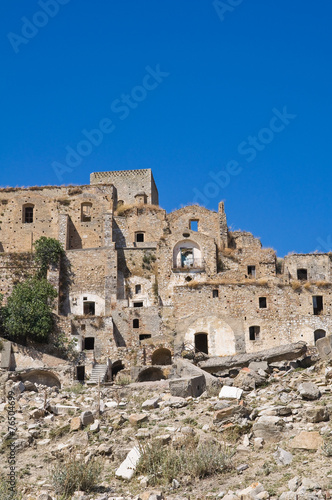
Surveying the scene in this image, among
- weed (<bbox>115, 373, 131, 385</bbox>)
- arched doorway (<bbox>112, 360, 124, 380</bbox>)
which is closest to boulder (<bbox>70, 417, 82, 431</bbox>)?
weed (<bbox>115, 373, 131, 385</bbox>)

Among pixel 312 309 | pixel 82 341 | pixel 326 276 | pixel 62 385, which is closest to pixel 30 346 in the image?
pixel 82 341

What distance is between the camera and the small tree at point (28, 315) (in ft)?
123

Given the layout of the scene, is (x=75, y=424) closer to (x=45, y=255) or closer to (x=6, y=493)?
(x=6, y=493)

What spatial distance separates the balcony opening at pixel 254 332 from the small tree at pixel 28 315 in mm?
12343

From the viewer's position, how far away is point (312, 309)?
125 ft

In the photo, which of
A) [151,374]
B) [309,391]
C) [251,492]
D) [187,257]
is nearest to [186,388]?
[309,391]

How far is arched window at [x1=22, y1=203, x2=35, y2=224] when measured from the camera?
48.8 metres

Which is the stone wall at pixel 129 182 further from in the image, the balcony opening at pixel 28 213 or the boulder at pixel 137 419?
the boulder at pixel 137 419

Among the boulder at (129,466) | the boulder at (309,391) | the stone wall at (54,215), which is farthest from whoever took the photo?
the stone wall at (54,215)

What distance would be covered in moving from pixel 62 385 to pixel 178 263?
14.3m

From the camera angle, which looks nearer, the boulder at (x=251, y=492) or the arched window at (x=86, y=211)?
the boulder at (x=251, y=492)

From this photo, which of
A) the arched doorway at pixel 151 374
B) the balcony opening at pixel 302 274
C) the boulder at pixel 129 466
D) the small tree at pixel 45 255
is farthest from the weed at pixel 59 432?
the balcony opening at pixel 302 274

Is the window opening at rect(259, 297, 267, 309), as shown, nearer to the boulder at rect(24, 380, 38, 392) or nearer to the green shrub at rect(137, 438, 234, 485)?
the boulder at rect(24, 380, 38, 392)

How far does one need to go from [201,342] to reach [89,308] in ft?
30.2
